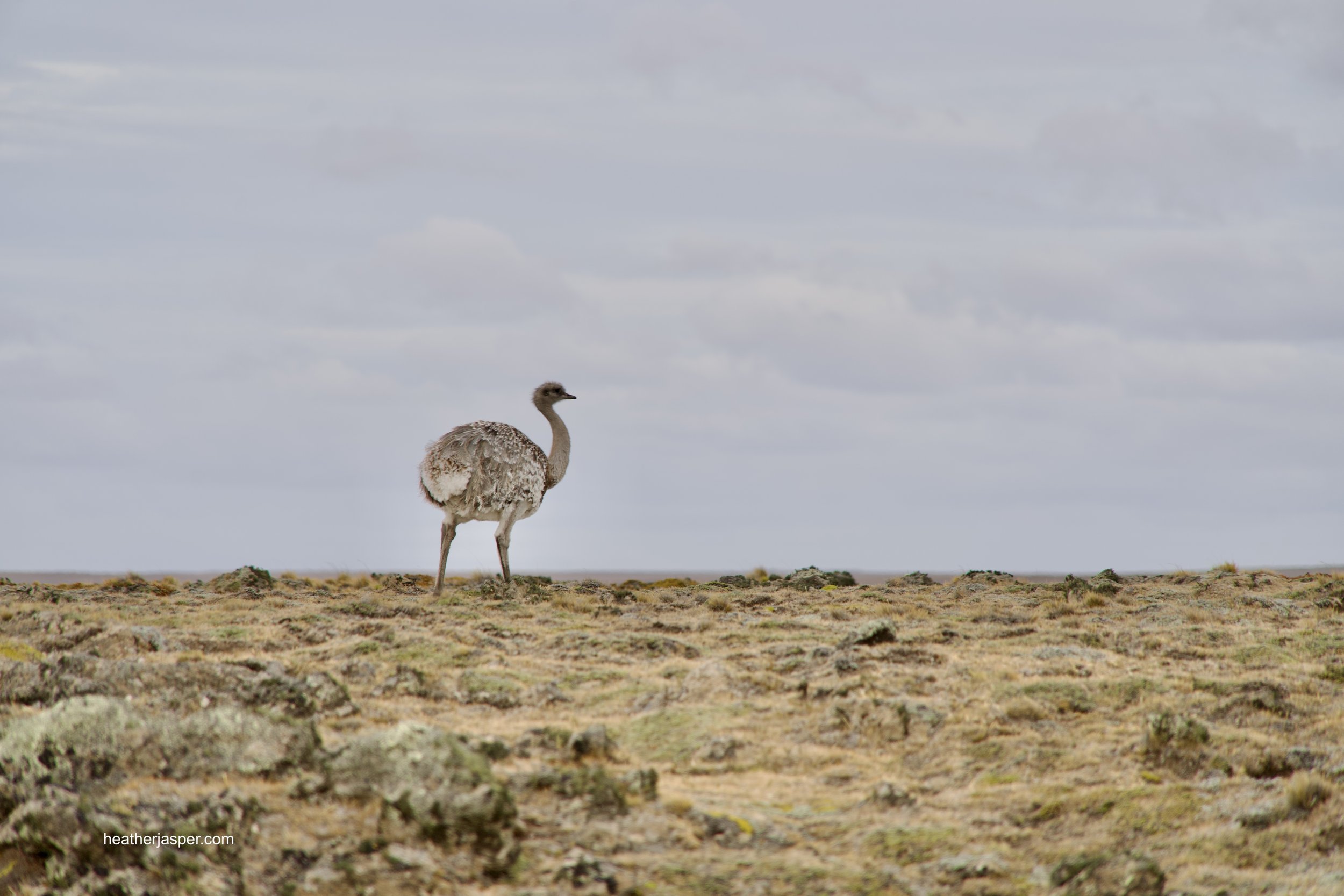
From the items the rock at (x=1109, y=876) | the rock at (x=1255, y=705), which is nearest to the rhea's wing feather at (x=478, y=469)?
the rock at (x=1255, y=705)

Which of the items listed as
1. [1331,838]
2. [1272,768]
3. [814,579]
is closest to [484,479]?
[814,579]

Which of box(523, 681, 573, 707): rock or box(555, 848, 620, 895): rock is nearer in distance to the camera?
box(555, 848, 620, 895): rock

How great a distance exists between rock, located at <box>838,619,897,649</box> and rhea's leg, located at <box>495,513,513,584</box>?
365 inches

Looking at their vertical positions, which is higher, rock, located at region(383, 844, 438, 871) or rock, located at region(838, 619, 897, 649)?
rock, located at region(838, 619, 897, 649)

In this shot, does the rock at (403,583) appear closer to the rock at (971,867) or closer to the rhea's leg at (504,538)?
the rhea's leg at (504,538)

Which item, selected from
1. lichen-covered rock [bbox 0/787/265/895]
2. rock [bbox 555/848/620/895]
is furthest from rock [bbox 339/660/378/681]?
rock [bbox 555/848/620/895]

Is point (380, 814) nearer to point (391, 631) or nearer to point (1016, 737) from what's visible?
point (1016, 737)

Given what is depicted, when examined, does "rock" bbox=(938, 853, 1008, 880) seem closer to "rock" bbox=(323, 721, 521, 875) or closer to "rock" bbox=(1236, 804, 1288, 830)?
"rock" bbox=(1236, 804, 1288, 830)

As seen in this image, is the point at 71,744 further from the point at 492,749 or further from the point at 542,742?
the point at 542,742

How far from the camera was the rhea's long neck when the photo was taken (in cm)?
2486

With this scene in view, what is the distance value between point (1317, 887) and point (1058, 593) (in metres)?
16.3

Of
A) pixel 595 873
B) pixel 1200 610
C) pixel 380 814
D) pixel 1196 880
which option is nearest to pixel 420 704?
pixel 380 814

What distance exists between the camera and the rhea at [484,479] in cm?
2186

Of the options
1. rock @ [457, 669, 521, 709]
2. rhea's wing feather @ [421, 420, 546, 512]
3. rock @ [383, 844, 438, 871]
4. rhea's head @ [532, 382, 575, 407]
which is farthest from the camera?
rhea's head @ [532, 382, 575, 407]
